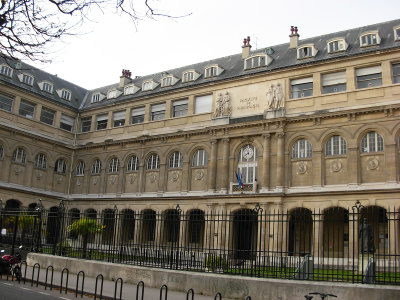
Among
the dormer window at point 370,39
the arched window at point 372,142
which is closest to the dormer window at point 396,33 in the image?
the dormer window at point 370,39

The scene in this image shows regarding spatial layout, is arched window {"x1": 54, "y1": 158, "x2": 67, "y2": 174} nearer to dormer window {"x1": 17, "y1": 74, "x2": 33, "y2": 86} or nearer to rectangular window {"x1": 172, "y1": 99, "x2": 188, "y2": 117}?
dormer window {"x1": 17, "y1": 74, "x2": 33, "y2": 86}

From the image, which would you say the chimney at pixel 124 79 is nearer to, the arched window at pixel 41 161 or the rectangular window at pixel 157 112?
the rectangular window at pixel 157 112

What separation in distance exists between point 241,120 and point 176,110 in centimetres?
672

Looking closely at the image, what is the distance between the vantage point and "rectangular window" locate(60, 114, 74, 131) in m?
38.9

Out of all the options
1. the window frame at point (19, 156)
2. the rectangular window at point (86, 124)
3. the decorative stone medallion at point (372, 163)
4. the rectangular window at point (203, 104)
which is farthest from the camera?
the rectangular window at point (86, 124)

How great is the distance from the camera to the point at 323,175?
26.2 m

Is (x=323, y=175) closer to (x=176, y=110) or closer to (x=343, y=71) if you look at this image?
(x=343, y=71)

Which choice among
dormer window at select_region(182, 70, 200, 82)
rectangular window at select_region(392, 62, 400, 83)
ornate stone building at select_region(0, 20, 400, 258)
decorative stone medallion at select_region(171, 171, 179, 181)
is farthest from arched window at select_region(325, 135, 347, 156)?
dormer window at select_region(182, 70, 200, 82)

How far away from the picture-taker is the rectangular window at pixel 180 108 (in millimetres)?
33812

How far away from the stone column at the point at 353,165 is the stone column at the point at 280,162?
4118 mm

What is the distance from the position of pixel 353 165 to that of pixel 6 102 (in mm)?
26829

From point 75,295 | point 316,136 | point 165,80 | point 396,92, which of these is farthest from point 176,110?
point 75,295

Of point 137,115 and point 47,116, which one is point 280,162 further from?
point 47,116

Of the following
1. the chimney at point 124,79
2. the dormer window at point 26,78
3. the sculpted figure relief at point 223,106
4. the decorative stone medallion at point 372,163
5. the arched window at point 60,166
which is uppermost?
the chimney at point 124,79
